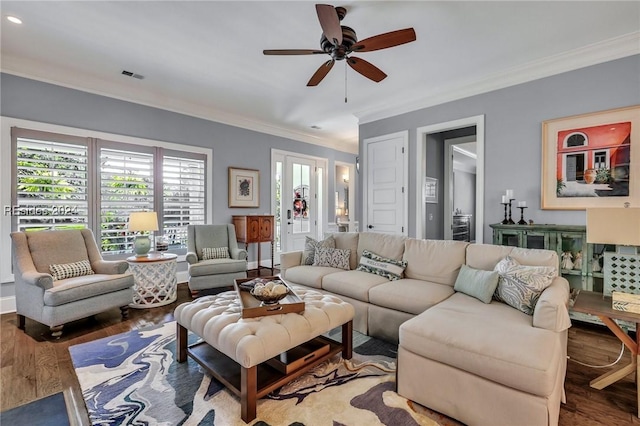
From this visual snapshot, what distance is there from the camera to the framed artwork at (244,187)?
18.0ft

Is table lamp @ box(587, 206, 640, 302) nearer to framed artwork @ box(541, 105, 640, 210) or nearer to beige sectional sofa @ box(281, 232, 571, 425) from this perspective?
beige sectional sofa @ box(281, 232, 571, 425)

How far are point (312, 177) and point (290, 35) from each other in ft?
13.5

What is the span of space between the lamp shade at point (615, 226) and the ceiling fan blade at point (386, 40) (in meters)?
1.77

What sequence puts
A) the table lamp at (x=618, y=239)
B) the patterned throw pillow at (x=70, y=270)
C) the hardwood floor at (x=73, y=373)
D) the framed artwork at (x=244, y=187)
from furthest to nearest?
the framed artwork at (x=244, y=187) < the patterned throw pillow at (x=70, y=270) < the table lamp at (x=618, y=239) < the hardwood floor at (x=73, y=373)

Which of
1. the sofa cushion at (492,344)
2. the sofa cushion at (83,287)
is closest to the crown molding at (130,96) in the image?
the sofa cushion at (83,287)

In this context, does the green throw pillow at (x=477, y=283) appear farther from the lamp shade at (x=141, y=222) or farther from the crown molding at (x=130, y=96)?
the crown molding at (x=130, y=96)

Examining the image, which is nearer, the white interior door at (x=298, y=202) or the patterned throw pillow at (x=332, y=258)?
the patterned throw pillow at (x=332, y=258)

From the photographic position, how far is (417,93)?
4.37 metres

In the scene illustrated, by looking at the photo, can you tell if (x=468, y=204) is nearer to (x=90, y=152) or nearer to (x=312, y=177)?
(x=312, y=177)

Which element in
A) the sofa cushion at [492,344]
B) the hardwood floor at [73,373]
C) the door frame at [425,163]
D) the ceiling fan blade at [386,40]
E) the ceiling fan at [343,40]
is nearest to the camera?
the sofa cushion at [492,344]

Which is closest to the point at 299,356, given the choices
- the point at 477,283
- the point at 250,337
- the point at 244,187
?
the point at 250,337

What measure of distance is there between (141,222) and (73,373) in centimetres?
190

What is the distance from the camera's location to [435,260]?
2.94 metres

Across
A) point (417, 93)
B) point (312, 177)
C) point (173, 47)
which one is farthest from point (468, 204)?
point (173, 47)
